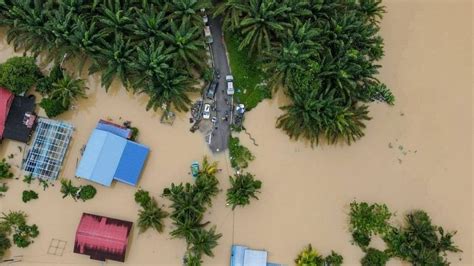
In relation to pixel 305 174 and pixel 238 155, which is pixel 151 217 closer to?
pixel 238 155

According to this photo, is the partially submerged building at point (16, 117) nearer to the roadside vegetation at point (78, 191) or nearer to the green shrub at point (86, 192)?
the roadside vegetation at point (78, 191)

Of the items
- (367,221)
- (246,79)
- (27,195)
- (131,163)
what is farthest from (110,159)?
(367,221)

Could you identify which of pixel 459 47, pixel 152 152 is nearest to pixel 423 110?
pixel 459 47

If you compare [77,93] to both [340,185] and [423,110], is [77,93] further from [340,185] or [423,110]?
[423,110]

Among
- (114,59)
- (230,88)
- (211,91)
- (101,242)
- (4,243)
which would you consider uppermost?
(230,88)

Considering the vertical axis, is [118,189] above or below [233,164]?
below

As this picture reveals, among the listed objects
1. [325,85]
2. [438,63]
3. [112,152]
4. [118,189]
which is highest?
[438,63]
